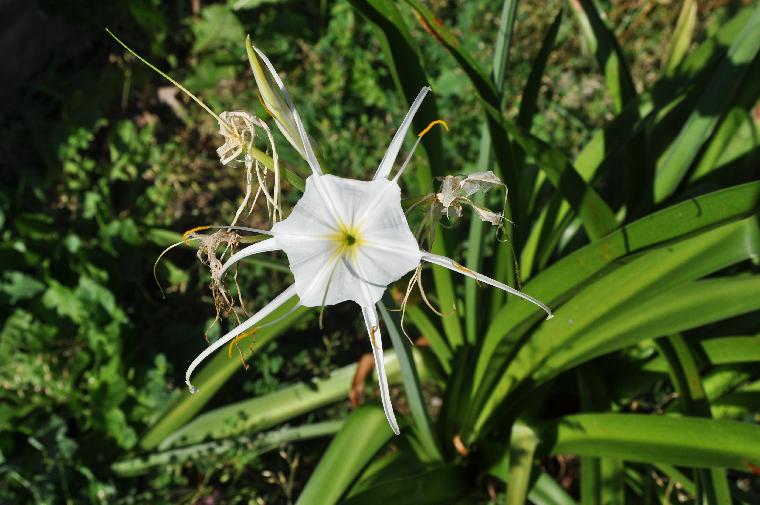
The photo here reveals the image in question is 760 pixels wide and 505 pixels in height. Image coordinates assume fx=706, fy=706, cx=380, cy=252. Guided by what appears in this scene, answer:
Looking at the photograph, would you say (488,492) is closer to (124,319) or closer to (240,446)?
(240,446)

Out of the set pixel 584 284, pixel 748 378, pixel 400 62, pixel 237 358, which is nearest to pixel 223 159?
pixel 400 62

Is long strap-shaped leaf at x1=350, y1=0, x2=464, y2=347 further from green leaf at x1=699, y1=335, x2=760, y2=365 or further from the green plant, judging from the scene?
green leaf at x1=699, y1=335, x2=760, y2=365

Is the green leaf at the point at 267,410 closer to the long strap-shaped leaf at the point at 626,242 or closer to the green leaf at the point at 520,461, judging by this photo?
the green leaf at the point at 520,461

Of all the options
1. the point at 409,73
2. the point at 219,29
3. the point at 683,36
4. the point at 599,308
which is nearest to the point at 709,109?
the point at 683,36

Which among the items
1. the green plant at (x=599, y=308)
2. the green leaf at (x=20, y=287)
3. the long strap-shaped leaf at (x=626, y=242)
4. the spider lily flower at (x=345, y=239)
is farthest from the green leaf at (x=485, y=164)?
the green leaf at (x=20, y=287)

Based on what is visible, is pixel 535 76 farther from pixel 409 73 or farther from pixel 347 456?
pixel 347 456
